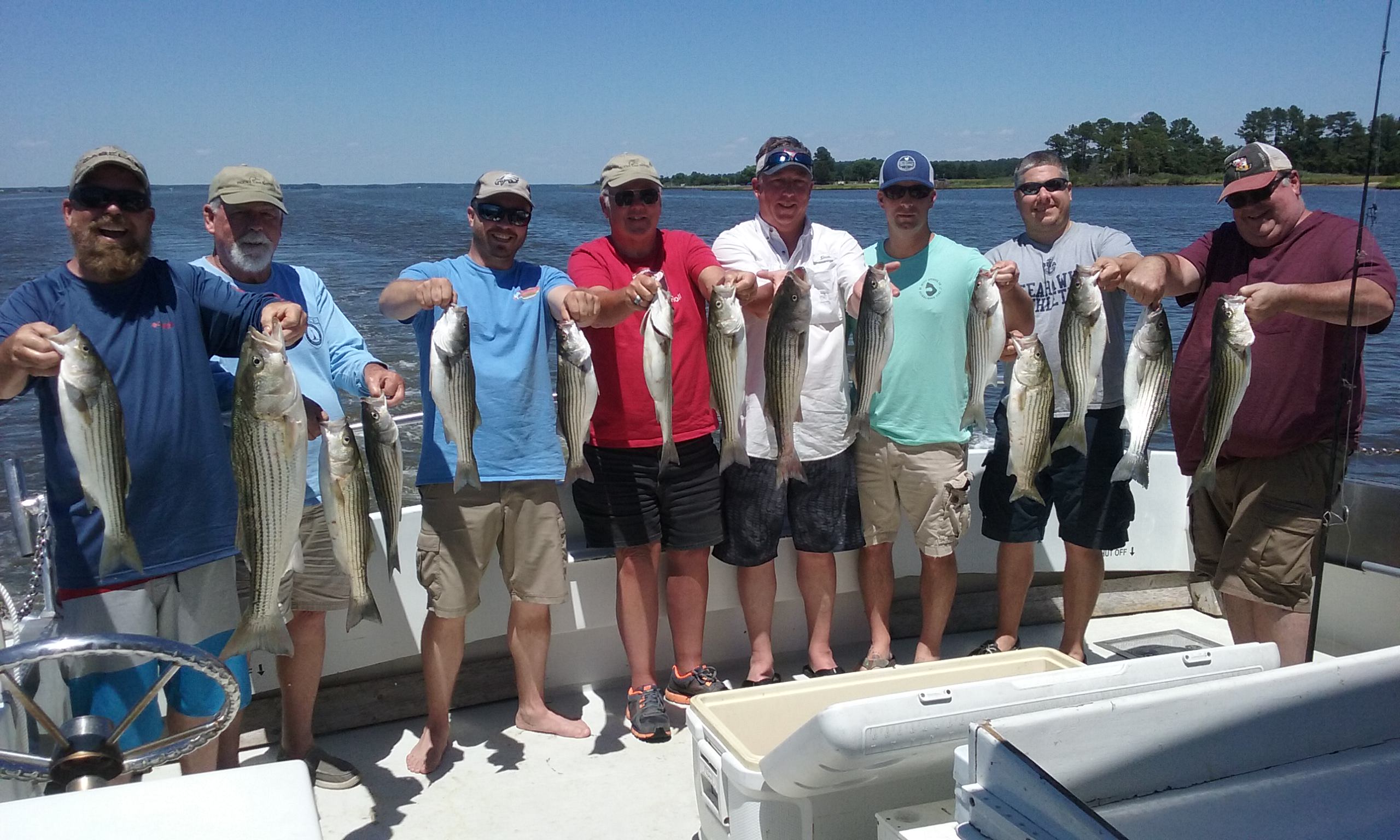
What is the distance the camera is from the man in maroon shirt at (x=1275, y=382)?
3.67 m

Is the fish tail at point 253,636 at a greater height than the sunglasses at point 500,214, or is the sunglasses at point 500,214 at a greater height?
the sunglasses at point 500,214

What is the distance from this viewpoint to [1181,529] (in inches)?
225

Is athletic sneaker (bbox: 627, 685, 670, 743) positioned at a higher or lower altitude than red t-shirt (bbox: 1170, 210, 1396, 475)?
lower

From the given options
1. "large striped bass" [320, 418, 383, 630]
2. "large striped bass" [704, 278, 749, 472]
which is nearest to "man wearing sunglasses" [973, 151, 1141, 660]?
"large striped bass" [704, 278, 749, 472]

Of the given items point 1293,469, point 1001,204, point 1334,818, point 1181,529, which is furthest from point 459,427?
point 1001,204

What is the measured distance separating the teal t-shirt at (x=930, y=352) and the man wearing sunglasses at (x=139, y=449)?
8.33 feet

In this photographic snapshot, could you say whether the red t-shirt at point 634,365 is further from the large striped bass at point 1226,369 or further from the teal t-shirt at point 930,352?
the large striped bass at point 1226,369

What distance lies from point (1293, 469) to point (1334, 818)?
6.73 feet

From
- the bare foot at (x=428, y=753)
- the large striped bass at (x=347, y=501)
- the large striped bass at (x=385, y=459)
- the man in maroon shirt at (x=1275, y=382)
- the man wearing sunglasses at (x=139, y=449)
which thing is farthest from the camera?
the bare foot at (x=428, y=753)

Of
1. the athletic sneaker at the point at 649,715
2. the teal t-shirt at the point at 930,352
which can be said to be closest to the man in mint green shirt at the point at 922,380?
the teal t-shirt at the point at 930,352

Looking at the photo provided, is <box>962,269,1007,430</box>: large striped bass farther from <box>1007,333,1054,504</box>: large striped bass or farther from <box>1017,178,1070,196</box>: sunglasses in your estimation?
<box>1017,178,1070,196</box>: sunglasses

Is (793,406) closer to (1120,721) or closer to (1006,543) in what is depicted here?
(1006,543)

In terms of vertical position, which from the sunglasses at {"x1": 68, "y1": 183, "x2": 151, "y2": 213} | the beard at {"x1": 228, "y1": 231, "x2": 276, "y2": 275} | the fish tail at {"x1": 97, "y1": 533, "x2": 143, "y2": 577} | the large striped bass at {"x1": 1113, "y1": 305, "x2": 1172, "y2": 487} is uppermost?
the sunglasses at {"x1": 68, "y1": 183, "x2": 151, "y2": 213}

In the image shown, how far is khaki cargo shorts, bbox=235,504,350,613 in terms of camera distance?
3.76 meters
